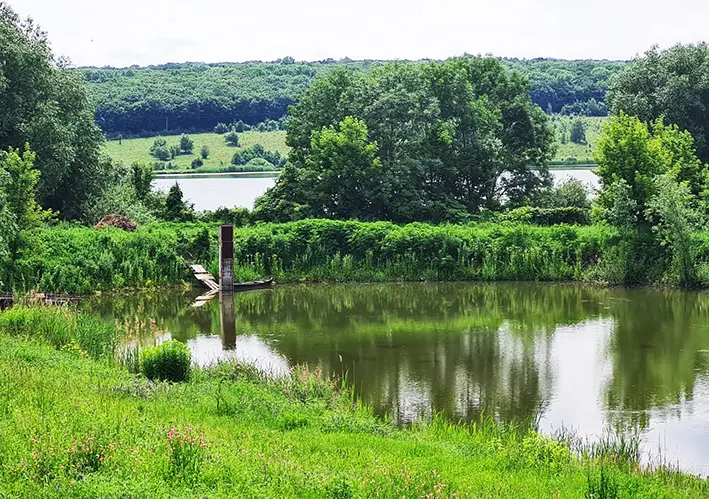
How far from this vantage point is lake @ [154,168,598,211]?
64625mm

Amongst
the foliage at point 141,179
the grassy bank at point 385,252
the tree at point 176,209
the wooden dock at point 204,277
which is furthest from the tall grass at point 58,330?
the foliage at point 141,179

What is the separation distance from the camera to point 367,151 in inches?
1743

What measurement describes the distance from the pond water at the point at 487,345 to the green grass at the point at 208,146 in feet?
163

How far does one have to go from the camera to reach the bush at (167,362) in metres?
18.8

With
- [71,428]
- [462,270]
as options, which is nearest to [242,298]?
[462,270]

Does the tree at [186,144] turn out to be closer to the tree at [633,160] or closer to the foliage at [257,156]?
Result: the foliage at [257,156]

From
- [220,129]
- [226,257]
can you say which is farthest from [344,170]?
[220,129]

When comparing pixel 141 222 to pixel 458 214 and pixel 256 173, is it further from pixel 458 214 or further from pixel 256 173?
pixel 256 173

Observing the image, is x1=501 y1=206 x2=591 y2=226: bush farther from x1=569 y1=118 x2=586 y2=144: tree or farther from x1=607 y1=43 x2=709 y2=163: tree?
x1=569 y1=118 x2=586 y2=144: tree

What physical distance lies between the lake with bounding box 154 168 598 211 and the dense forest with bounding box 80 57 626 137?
6641 millimetres

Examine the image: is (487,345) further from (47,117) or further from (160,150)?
(160,150)

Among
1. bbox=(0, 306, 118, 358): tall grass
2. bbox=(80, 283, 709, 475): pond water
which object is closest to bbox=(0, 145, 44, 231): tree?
bbox=(80, 283, 709, 475): pond water

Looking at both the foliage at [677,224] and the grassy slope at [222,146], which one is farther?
the grassy slope at [222,146]

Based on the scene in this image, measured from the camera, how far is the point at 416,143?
151 feet
